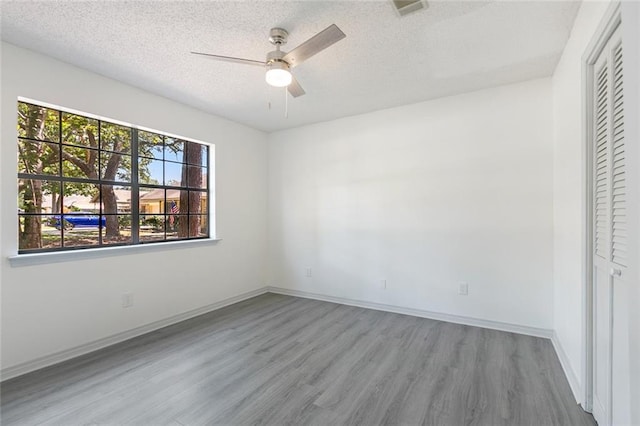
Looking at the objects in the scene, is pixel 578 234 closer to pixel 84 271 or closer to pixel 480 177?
pixel 480 177

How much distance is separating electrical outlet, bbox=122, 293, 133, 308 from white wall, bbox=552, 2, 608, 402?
387cm

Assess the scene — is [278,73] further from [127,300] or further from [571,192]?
[127,300]

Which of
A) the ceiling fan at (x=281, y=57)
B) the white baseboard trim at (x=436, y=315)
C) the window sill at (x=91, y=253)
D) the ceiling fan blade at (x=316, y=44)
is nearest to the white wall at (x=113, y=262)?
the window sill at (x=91, y=253)

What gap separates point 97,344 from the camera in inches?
106

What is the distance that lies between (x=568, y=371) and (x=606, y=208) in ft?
4.56

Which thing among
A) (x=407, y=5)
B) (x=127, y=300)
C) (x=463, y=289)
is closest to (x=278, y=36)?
(x=407, y=5)

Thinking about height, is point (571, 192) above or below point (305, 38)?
below

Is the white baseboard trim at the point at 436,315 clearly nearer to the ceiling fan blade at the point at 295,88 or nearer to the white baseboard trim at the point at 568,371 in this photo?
the white baseboard trim at the point at 568,371

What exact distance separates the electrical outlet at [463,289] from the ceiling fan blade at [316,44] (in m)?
2.87

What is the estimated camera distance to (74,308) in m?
2.54

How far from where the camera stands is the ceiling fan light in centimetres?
201

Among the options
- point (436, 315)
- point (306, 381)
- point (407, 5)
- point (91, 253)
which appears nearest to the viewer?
point (407, 5)

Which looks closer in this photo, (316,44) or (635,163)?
(635,163)

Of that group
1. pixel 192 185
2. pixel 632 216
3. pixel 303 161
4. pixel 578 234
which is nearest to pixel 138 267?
pixel 192 185
